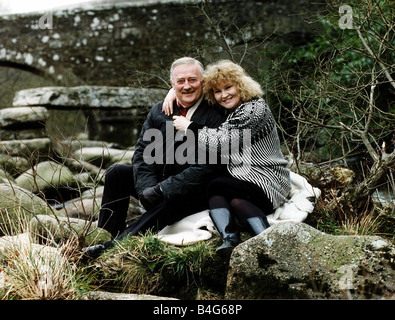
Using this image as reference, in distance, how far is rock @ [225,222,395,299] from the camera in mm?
3102

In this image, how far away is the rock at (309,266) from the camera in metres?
3.10

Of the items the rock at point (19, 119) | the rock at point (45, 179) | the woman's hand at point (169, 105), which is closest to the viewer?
the woman's hand at point (169, 105)

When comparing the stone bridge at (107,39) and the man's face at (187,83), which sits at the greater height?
the stone bridge at (107,39)

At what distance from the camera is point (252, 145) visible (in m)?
4.06

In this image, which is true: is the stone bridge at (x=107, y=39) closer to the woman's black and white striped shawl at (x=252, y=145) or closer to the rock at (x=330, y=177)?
the rock at (x=330, y=177)

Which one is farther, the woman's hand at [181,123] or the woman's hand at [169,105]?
the woman's hand at [169,105]

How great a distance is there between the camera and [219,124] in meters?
4.26

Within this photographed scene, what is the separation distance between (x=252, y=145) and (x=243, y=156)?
0.37ft

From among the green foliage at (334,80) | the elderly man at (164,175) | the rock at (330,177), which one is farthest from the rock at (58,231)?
the green foliage at (334,80)

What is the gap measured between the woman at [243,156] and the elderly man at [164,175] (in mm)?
146

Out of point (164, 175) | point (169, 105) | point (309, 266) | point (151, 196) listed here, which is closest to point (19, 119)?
point (169, 105)
